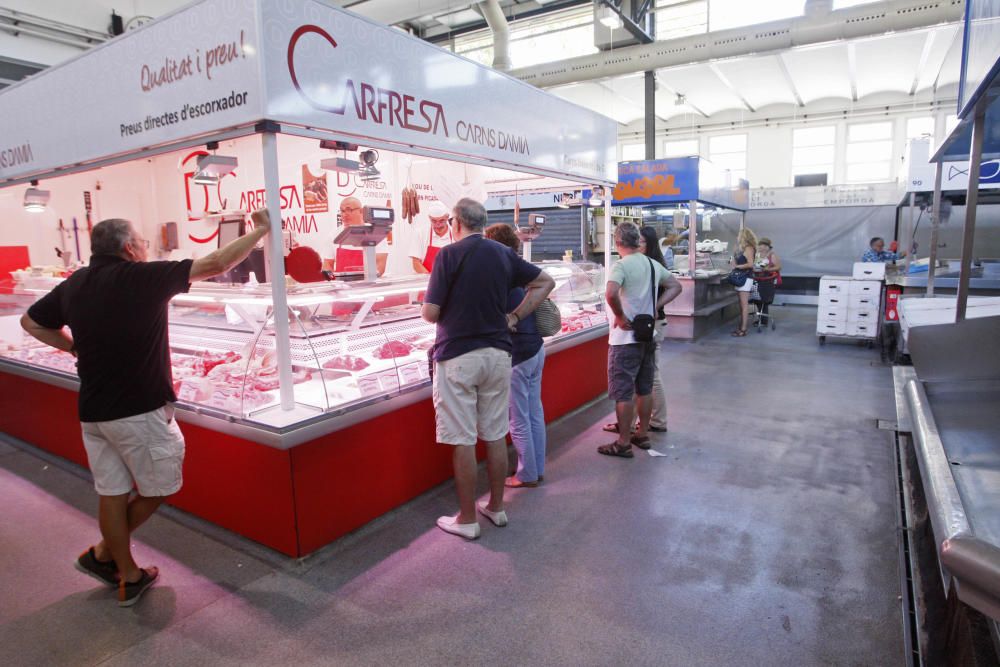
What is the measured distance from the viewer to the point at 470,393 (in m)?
3.04

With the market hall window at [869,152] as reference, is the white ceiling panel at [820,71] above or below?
above

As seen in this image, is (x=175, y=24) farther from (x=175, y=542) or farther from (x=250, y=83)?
(x=175, y=542)

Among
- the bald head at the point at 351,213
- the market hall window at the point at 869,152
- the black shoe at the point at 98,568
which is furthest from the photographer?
the market hall window at the point at 869,152

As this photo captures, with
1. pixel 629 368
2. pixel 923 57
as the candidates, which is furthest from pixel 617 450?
pixel 923 57

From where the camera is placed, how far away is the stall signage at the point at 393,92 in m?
2.69

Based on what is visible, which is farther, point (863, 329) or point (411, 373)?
point (863, 329)

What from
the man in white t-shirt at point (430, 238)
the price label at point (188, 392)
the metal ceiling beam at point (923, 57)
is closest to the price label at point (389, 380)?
the price label at point (188, 392)

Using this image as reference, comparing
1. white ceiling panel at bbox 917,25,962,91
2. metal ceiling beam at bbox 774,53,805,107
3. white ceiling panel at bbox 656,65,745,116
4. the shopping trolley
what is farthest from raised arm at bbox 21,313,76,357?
metal ceiling beam at bbox 774,53,805,107

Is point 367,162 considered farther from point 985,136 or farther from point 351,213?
point 985,136

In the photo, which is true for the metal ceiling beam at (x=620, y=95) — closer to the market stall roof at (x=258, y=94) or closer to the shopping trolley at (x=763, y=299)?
the shopping trolley at (x=763, y=299)

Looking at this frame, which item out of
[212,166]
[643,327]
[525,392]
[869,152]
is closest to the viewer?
[212,166]

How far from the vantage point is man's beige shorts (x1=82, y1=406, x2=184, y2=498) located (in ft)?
8.24

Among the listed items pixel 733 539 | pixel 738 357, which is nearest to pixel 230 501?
pixel 733 539

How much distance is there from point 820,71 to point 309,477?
1544 centimetres
